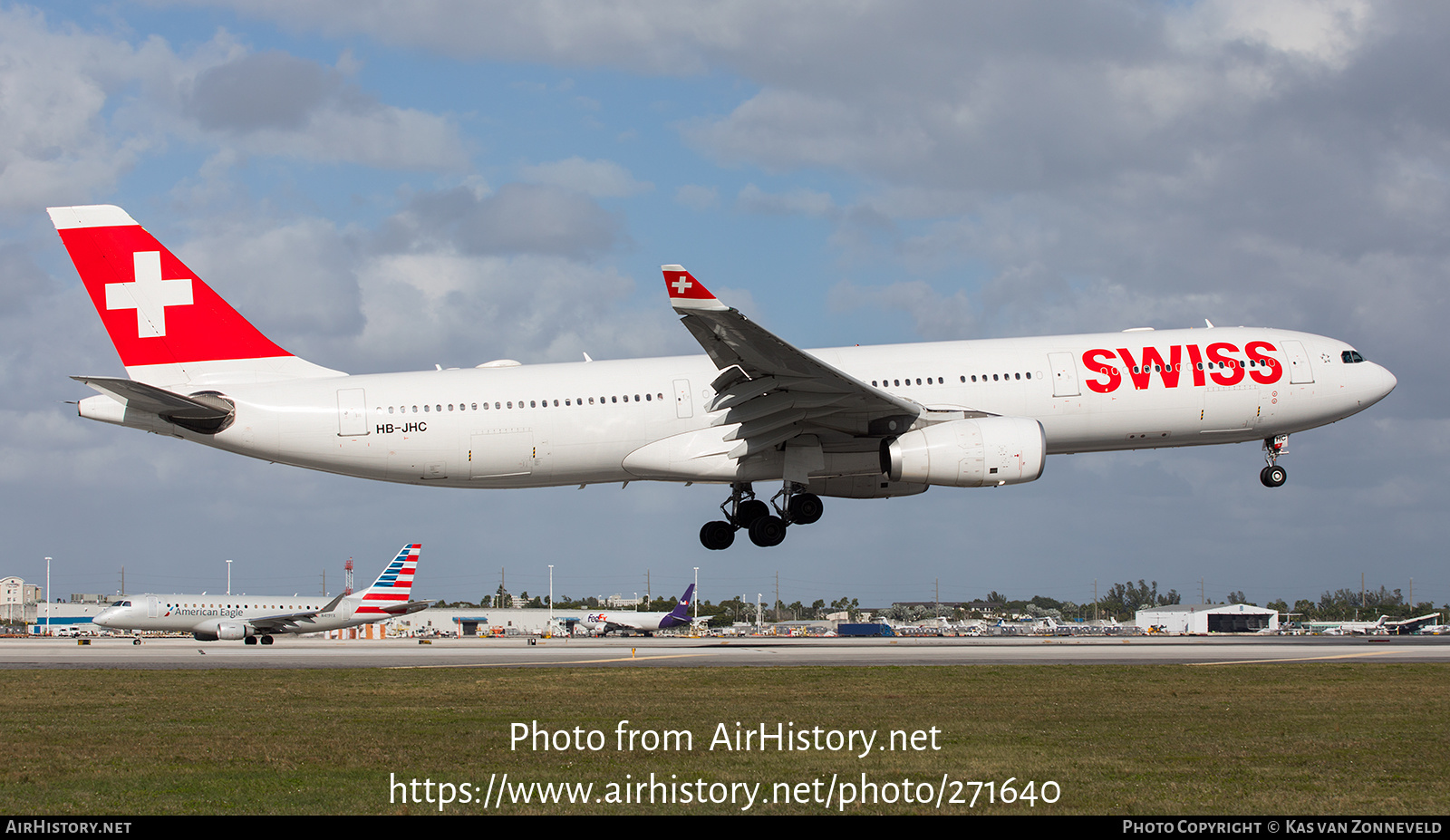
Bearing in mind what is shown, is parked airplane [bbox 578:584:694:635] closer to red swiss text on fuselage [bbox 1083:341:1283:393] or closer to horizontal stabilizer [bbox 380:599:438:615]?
horizontal stabilizer [bbox 380:599:438:615]

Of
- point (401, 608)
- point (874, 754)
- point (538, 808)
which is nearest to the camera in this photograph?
point (538, 808)

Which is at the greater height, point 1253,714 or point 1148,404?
point 1148,404

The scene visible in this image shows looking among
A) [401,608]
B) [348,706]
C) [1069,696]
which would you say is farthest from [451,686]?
[401,608]

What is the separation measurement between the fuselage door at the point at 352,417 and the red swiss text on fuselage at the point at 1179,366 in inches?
754

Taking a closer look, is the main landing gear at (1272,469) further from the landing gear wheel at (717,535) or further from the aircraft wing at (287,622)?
the aircraft wing at (287,622)

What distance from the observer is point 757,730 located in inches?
711

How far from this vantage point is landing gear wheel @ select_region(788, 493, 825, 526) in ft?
110

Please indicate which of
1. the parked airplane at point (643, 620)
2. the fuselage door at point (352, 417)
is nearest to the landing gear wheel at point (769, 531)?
the fuselage door at point (352, 417)

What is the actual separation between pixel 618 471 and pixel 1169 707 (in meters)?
15.9

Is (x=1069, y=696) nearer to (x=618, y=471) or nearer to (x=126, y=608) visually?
(x=618, y=471)

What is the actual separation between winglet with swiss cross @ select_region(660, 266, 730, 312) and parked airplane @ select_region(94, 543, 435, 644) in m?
48.6

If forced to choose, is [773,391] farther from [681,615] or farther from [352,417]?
[681,615]

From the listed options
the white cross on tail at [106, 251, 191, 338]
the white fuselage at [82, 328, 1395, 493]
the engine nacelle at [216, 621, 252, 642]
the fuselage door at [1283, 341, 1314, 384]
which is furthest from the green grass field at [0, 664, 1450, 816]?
the engine nacelle at [216, 621, 252, 642]

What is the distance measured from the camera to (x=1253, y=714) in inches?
809
